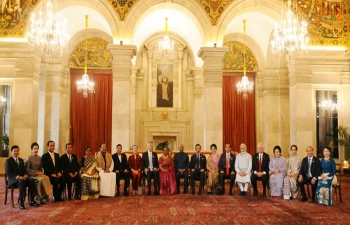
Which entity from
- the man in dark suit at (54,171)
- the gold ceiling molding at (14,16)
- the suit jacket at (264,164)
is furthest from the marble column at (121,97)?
the suit jacket at (264,164)

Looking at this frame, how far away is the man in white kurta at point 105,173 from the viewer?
7633 mm

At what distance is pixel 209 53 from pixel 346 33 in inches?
170

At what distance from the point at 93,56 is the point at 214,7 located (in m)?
6.24

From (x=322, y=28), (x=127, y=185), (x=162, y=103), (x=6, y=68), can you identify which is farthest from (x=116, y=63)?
(x=322, y=28)

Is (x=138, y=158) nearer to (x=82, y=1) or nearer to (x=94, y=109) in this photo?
(x=82, y=1)

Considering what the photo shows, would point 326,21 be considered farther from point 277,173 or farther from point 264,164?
point 277,173

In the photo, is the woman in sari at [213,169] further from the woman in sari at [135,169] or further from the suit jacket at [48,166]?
Result: the suit jacket at [48,166]

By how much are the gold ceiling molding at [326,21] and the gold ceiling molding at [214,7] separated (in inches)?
90.9

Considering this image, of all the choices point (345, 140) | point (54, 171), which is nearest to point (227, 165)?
point (54, 171)

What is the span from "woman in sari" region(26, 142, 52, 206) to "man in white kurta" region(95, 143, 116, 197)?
1190 millimetres

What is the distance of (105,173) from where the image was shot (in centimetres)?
774

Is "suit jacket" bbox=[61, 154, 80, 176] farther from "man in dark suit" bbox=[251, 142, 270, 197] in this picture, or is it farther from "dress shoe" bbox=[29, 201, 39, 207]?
"man in dark suit" bbox=[251, 142, 270, 197]

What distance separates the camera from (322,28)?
11172mm

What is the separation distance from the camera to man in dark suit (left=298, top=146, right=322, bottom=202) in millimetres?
7211
